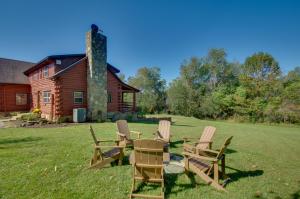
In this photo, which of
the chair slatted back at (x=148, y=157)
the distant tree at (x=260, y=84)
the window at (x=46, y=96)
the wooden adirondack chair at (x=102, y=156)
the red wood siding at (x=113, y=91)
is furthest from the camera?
the distant tree at (x=260, y=84)

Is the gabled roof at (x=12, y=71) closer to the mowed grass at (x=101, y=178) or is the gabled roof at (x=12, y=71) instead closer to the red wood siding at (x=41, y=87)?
the red wood siding at (x=41, y=87)

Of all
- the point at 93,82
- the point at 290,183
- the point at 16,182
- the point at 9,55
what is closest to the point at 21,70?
the point at 9,55

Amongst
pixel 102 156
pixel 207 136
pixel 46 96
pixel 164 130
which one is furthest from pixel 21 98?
pixel 207 136

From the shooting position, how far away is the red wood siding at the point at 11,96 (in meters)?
18.6

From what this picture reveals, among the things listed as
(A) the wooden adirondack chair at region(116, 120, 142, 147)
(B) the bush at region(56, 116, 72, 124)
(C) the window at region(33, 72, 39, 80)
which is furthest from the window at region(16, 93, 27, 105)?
(A) the wooden adirondack chair at region(116, 120, 142, 147)

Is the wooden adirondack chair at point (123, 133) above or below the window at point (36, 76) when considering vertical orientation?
below

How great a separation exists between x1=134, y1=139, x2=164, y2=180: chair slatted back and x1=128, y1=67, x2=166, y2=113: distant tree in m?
29.3

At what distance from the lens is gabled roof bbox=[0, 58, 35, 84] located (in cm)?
1917

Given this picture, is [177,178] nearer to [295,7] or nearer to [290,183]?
[290,183]

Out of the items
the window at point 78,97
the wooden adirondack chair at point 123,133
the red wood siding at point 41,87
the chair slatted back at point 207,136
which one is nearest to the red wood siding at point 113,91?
the window at point 78,97

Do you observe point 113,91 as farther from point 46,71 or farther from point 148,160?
point 148,160

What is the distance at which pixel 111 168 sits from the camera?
179 inches

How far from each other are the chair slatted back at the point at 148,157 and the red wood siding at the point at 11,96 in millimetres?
21281

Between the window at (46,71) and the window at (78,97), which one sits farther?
the window at (46,71)
